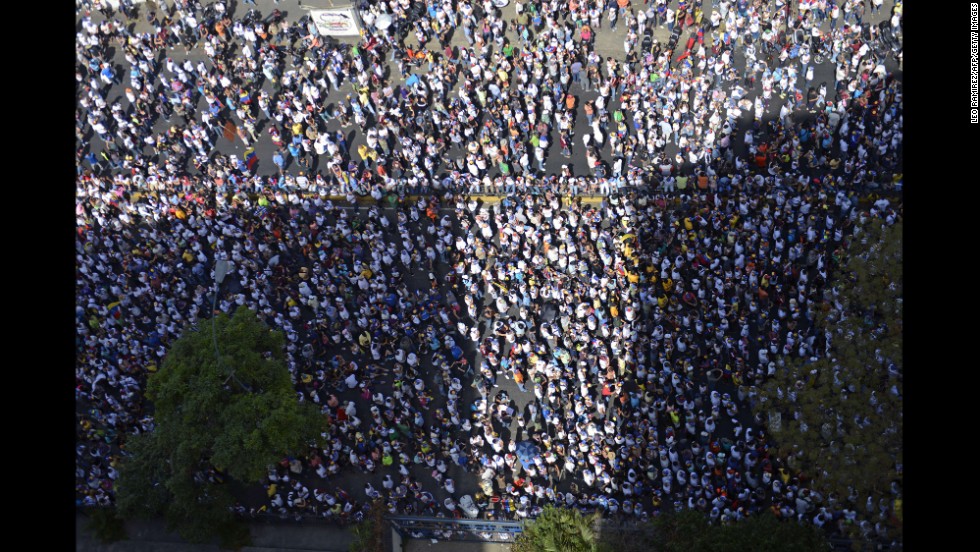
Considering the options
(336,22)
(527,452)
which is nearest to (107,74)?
(336,22)

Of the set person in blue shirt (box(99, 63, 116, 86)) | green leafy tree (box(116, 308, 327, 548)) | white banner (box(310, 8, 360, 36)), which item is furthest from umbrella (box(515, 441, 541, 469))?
person in blue shirt (box(99, 63, 116, 86))

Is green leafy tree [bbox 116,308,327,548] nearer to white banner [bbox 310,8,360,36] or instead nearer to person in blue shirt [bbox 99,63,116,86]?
white banner [bbox 310,8,360,36]

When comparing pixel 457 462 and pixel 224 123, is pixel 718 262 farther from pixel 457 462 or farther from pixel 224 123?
pixel 224 123

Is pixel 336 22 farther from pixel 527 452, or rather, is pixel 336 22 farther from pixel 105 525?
pixel 105 525

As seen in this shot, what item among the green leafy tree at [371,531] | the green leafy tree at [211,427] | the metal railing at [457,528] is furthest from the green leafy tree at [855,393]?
the green leafy tree at [211,427]
